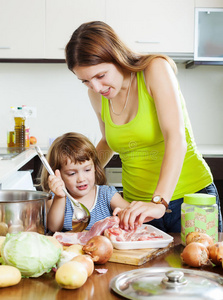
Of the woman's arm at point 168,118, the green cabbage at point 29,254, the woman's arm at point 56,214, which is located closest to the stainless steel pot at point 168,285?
the green cabbage at point 29,254

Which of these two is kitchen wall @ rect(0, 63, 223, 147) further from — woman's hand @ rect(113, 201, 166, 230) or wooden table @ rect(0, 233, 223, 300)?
wooden table @ rect(0, 233, 223, 300)

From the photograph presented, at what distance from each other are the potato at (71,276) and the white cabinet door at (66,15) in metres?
2.71

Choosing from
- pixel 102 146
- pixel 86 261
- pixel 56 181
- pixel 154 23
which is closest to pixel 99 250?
pixel 86 261

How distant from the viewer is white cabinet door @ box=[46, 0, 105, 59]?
3.27m

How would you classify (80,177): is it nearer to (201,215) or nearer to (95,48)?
(95,48)

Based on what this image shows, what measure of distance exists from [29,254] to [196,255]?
1.12 ft

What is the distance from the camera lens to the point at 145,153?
5.23ft

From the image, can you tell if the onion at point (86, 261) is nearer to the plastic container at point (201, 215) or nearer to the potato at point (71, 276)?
the potato at point (71, 276)

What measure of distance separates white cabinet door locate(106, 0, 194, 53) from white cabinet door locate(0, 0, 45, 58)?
0.52 metres

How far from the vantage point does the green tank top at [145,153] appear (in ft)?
5.00

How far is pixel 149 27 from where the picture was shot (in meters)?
3.30

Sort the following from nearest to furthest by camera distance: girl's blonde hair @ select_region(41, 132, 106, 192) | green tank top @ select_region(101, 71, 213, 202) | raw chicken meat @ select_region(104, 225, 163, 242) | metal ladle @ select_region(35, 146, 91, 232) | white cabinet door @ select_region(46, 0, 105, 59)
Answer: raw chicken meat @ select_region(104, 225, 163, 242)
metal ladle @ select_region(35, 146, 91, 232)
green tank top @ select_region(101, 71, 213, 202)
girl's blonde hair @ select_region(41, 132, 106, 192)
white cabinet door @ select_region(46, 0, 105, 59)

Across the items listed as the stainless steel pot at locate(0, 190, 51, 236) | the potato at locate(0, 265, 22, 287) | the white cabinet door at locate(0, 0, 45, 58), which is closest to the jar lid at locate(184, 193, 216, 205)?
the stainless steel pot at locate(0, 190, 51, 236)

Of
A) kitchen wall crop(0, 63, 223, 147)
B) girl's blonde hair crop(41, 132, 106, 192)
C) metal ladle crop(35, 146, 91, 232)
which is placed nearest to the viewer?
metal ladle crop(35, 146, 91, 232)
